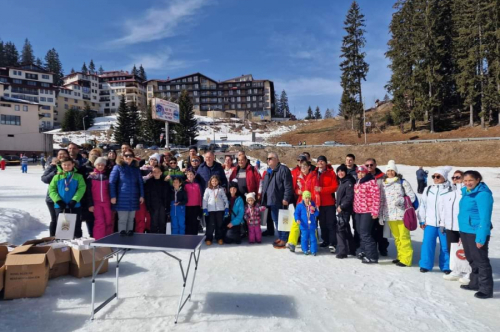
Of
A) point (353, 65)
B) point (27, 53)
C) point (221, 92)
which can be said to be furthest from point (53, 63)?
point (353, 65)

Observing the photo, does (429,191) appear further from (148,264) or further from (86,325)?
(86,325)

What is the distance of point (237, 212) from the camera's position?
678cm

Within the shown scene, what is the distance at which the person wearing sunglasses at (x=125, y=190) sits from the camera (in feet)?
18.9

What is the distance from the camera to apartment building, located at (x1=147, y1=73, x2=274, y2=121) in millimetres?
95875

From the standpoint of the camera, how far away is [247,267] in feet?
16.9

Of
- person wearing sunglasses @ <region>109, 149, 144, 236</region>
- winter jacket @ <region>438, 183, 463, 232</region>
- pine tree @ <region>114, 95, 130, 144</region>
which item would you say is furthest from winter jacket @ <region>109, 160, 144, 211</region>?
pine tree @ <region>114, 95, 130, 144</region>

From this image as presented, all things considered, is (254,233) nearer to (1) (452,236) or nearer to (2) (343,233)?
(2) (343,233)

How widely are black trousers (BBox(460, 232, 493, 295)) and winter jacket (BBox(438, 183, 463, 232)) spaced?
0.34 m

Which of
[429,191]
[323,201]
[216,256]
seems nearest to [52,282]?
[216,256]

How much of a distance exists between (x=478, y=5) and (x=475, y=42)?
164 inches

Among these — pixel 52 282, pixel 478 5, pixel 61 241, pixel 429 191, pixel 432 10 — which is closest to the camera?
pixel 52 282

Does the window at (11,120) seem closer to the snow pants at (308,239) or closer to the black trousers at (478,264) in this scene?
Answer: the snow pants at (308,239)

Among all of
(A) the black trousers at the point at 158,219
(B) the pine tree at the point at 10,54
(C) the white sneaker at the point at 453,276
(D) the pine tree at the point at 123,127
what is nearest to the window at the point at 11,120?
(D) the pine tree at the point at 123,127

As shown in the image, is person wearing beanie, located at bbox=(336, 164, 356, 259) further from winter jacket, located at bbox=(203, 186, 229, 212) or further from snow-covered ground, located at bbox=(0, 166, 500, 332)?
winter jacket, located at bbox=(203, 186, 229, 212)
